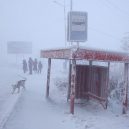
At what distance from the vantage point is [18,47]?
74125mm

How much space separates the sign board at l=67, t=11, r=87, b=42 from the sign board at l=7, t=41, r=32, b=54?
51.1 meters

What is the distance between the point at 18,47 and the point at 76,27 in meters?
53.3

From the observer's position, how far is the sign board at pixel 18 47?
237 feet

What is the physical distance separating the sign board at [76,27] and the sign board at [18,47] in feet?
168

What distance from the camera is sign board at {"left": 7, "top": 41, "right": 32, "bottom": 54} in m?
72.2

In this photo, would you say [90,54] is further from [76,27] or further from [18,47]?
[18,47]

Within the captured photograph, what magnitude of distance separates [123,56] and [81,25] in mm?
9259

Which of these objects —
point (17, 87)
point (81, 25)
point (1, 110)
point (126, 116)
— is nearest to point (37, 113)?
point (1, 110)

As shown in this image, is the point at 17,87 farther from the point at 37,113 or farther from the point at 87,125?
the point at 87,125

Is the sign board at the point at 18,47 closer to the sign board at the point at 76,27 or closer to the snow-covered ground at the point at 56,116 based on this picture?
the sign board at the point at 76,27

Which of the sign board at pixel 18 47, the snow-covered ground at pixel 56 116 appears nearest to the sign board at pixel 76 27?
the snow-covered ground at pixel 56 116

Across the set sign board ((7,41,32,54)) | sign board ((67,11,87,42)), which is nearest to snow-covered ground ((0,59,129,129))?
sign board ((67,11,87,42))

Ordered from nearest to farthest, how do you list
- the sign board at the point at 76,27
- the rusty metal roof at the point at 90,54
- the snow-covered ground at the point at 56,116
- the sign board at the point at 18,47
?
the snow-covered ground at the point at 56,116
the rusty metal roof at the point at 90,54
the sign board at the point at 76,27
the sign board at the point at 18,47

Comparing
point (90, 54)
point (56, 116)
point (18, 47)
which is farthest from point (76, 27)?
point (18, 47)
